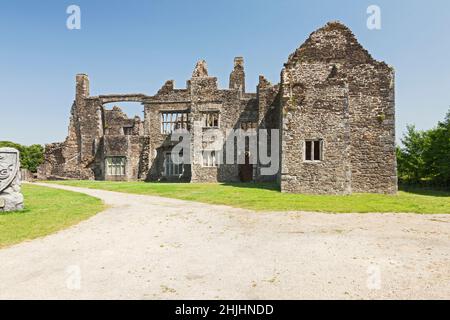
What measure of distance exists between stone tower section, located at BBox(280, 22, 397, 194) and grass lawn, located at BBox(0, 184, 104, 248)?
39.0 ft

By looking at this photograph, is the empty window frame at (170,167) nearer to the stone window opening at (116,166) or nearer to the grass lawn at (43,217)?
the stone window opening at (116,166)

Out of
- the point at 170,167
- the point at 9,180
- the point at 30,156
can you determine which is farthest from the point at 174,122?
the point at 30,156

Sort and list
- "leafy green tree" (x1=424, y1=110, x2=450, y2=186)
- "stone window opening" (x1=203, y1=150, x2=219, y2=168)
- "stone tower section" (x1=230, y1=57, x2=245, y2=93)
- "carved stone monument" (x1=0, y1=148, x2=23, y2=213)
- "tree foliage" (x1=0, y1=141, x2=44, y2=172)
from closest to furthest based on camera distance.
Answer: "carved stone monument" (x1=0, y1=148, x2=23, y2=213), "leafy green tree" (x1=424, y1=110, x2=450, y2=186), "stone window opening" (x1=203, y1=150, x2=219, y2=168), "stone tower section" (x1=230, y1=57, x2=245, y2=93), "tree foliage" (x1=0, y1=141, x2=44, y2=172)

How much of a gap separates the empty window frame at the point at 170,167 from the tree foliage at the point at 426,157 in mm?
22935

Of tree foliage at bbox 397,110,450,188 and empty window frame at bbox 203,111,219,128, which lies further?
empty window frame at bbox 203,111,219,128

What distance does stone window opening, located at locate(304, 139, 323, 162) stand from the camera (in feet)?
66.3

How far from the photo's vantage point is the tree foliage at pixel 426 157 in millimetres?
27750

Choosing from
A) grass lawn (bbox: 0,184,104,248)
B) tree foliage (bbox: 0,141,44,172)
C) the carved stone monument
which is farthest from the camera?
tree foliage (bbox: 0,141,44,172)

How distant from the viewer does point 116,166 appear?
34.5m

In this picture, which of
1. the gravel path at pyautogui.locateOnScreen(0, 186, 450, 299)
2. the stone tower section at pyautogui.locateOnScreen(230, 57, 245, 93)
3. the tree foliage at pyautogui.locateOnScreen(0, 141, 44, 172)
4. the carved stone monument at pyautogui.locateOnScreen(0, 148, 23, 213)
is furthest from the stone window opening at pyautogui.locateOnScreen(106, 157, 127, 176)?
the tree foliage at pyautogui.locateOnScreen(0, 141, 44, 172)

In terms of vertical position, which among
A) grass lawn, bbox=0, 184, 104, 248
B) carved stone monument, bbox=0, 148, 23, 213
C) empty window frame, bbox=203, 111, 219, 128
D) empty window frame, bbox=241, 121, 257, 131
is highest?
empty window frame, bbox=203, 111, 219, 128

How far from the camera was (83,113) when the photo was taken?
121ft

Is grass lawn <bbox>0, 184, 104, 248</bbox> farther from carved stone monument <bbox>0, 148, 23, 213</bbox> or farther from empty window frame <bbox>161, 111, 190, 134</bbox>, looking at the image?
empty window frame <bbox>161, 111, 190, 134</bbox>
